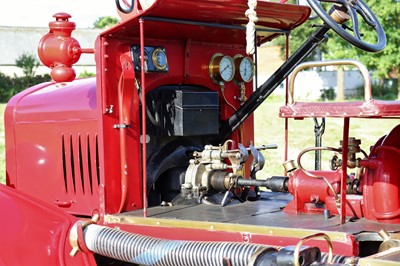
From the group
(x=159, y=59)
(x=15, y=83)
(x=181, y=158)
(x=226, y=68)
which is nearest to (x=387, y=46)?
(x=15, y=83)

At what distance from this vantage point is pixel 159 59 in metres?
4.63

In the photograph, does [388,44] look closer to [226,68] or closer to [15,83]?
[15,83]

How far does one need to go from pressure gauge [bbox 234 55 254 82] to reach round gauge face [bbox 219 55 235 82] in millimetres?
44

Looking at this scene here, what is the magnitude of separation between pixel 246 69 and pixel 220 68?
0.86 ft

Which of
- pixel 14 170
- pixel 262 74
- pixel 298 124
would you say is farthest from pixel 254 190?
pixel 262 74

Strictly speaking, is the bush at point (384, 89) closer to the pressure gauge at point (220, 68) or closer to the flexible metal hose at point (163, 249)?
the pressure gauge at point (220, 68)

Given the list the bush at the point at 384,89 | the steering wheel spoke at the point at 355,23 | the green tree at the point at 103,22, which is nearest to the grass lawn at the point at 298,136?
the steering wheel spoke at the point at 355,23

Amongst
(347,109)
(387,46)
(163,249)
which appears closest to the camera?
(347,109)

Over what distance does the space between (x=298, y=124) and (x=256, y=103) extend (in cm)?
1597

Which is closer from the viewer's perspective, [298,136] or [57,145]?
[57,145]

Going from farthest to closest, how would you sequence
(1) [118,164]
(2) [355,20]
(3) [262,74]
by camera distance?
1. (3) [262,74]
2. (1) [118,164]
3. (2) [355,20]

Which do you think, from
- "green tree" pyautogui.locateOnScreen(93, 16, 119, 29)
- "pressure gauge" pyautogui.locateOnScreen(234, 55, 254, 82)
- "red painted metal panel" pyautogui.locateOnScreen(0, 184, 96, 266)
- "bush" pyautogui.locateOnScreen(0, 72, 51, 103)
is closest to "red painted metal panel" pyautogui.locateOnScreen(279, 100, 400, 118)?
"red painted metal panel" pyautogui.locateOnScreen(0, 184, 96, 266)

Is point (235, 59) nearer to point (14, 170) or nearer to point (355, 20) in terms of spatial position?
point (355, 20)

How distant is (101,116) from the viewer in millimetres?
4367
